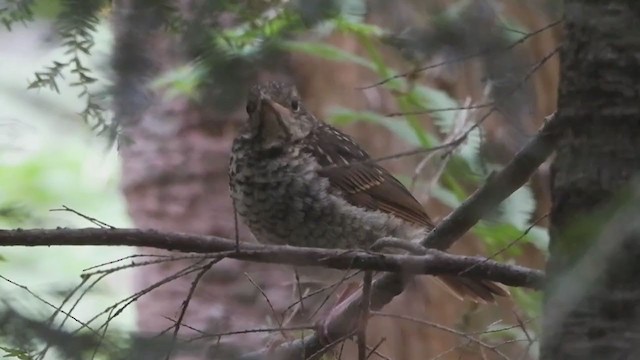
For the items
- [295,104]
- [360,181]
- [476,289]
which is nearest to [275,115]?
[295,104]

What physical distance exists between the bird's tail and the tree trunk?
1232 millimetres

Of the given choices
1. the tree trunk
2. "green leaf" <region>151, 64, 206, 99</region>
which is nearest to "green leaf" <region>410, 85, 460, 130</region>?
"green leaf" <region>151, 64, 206, 99</region>

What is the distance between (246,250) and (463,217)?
1.44 ft

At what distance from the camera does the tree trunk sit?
0.98m

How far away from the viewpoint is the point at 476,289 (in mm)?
2434

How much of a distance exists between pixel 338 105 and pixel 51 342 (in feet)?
8.32

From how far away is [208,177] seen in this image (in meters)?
3.83

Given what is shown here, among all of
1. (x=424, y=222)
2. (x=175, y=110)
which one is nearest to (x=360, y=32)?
(x=424, y=222)

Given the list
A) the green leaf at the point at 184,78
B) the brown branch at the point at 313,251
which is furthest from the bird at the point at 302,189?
the brown branch at the point at 313,251

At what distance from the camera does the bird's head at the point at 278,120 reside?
2.32m

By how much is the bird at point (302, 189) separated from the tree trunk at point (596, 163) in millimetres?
1081

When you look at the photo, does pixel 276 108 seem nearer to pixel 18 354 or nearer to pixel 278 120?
pixel 278 120

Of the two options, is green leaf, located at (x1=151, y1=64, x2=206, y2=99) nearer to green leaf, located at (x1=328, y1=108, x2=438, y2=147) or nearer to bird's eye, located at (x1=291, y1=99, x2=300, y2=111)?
bird's eye, located at (x1=291, y1=99, x2=300, y2=111)

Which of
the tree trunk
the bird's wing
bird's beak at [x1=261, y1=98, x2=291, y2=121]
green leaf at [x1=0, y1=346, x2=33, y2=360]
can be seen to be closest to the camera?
the tree trunk
